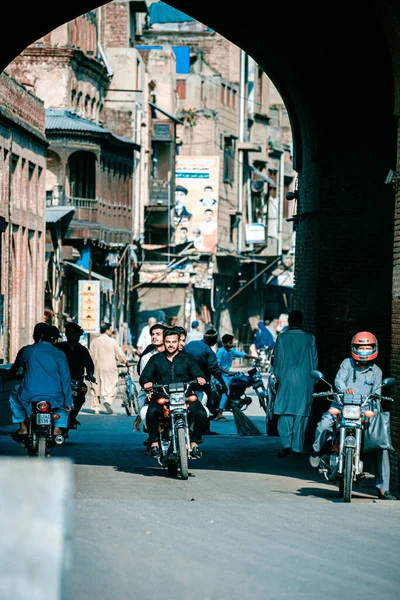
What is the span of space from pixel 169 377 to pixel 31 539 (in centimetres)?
730

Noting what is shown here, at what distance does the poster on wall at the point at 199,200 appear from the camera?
56.5 metres

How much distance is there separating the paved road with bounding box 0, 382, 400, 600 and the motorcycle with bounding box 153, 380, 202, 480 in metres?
0.21

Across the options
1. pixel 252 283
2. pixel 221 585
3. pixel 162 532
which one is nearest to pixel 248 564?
pixel 221 585

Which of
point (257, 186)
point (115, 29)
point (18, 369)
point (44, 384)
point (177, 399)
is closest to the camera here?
point (177, 399)

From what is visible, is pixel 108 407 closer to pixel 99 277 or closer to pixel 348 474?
pixel 348 474

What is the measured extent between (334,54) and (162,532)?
8929 mm

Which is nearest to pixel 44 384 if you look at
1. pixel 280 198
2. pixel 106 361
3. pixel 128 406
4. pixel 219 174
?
pixel 128 406

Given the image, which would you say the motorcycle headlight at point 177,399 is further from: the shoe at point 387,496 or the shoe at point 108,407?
the shoe at point 108,407

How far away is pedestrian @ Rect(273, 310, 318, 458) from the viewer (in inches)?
571

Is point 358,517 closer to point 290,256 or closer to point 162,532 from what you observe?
point 162,532

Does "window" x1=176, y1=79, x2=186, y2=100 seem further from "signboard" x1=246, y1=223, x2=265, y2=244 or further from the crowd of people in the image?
the crowd of people

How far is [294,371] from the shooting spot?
14617 mm

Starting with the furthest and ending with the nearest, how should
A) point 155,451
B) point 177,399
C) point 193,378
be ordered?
point 193,378 < point 155,451 < point 177,399

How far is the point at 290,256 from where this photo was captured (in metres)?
70.7
